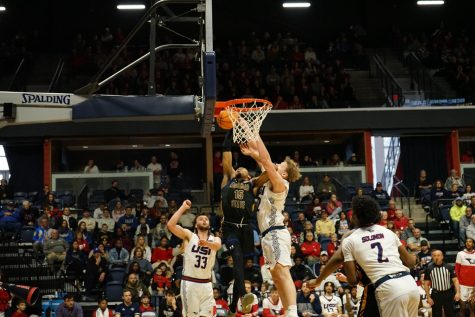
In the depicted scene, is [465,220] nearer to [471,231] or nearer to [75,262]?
[471,231]

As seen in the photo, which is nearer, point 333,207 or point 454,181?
point 333,207

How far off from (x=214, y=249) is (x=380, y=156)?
23.5 m

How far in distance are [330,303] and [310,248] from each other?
277 cm

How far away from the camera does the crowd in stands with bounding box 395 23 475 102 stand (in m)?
28.8

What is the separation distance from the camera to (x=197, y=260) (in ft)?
38.3

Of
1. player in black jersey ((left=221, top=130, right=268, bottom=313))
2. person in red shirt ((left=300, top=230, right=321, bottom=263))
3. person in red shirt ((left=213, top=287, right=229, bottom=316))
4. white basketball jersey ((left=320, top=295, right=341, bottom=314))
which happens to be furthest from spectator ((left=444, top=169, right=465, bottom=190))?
player in black jersey ((left=221, top=130, right=268, bottom=313))

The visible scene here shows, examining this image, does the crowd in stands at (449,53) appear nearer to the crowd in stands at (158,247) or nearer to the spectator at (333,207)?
the crowd in stands at (158,247)

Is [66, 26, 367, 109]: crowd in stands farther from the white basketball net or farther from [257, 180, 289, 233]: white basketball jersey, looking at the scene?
[257, 180, 289, 233]: white basketball jersey

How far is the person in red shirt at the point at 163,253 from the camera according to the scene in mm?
19922

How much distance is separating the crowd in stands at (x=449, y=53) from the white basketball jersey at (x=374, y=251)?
2161 cm

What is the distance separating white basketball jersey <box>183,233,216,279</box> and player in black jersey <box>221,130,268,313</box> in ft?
3.18

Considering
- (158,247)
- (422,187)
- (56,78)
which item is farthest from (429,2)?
(158,247)

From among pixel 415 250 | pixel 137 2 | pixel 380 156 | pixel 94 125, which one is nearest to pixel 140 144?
pixel 94 125

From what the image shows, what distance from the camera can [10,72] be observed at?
100 feet
